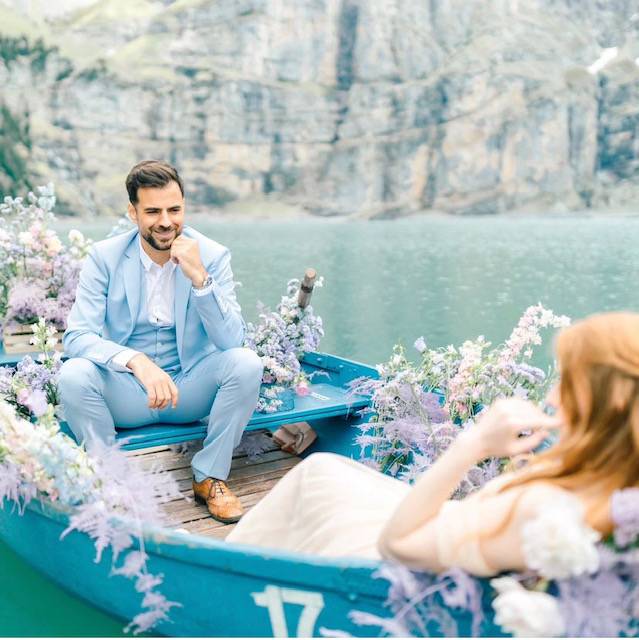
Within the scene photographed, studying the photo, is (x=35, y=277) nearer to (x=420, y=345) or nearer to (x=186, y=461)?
(x=186, y=461)

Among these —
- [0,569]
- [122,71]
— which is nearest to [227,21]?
[122,71]

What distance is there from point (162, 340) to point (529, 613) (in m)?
2.33

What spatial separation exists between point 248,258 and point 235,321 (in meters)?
39.4

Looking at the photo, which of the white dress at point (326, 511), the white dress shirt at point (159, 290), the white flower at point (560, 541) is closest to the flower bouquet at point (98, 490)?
the white dress at point (326, 511)

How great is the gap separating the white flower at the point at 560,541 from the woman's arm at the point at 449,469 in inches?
6.3

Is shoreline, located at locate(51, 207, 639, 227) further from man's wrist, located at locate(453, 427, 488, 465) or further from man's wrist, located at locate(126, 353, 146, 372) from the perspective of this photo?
man's wrist, located at locate(453, 427, 488, 465)

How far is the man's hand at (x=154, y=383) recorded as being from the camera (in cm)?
322

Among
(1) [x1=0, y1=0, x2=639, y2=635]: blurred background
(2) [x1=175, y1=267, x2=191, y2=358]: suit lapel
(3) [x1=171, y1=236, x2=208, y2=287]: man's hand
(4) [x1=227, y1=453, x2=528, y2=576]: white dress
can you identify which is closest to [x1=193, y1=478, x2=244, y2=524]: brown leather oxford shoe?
(2) [x1=175, y1=267, x2=191, y2=358]: suit lapel

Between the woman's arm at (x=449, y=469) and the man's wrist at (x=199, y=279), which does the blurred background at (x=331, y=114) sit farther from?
the woman's arm at (x=449, y=469)

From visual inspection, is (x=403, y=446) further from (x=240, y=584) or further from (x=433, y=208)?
(x=433, y=208)

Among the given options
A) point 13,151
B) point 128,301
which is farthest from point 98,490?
point 13,151

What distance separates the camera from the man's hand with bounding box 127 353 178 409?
10.6ft

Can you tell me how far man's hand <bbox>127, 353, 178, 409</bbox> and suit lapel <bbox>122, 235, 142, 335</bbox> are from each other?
32cm

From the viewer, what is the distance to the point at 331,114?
94.8 meters
